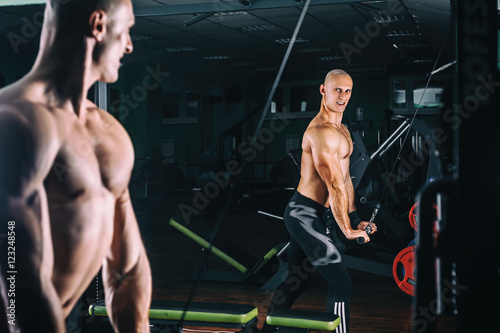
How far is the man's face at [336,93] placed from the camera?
301 centimetres

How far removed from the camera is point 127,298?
3.74 feet

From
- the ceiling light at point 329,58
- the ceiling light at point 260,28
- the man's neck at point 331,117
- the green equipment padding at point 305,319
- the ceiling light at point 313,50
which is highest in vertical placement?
the ceiling light at point 260,28

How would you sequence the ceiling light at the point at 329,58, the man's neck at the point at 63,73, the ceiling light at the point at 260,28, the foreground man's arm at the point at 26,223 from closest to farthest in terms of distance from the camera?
the foreground man's arm at the point at 26,223, the man's neck at the point at 63,73, the ceiling light at the point at 260,28, the ceiling light at the point at 329,58

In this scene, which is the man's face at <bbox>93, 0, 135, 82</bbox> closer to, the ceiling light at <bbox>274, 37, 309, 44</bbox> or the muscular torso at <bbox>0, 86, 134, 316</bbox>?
the muscular torso at <bbox>0, 86, 134, 316</bbox>

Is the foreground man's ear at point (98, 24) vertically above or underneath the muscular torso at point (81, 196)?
above

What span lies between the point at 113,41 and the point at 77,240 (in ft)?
1.16

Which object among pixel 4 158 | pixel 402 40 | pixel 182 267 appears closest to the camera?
pixel 4 158

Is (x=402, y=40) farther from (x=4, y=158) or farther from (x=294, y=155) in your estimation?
(x=4, y=158)

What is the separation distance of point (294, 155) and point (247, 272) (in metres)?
1.10

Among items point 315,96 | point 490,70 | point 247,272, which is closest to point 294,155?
point 247,272

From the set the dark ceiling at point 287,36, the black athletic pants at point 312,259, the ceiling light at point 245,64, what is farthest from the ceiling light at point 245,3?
the ceiling light at point 245,64

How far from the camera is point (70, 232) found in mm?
951

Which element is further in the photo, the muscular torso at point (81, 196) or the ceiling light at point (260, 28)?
the ceiling light at point (260, 28)

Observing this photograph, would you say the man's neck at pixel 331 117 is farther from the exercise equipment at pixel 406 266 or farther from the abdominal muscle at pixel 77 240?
the abdominal muscle at pixel 77 240
